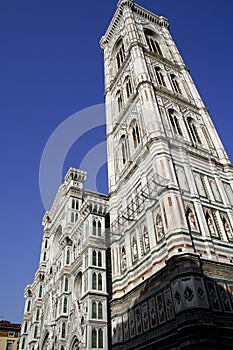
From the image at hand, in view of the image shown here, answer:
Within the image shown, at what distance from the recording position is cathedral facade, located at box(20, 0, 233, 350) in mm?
14164

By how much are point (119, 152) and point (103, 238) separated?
720cm

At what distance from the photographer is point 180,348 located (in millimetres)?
12250

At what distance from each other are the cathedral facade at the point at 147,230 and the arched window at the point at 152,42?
23cm

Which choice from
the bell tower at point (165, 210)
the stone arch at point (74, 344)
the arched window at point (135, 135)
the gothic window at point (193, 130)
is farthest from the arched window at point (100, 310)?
the gothic window at point (193, 130)

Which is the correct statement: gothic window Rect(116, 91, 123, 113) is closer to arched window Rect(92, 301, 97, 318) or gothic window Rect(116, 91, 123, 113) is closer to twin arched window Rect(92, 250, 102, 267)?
twin arched window Rect(92, 250, 102, 267)

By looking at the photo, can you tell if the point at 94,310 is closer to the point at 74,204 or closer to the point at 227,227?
the point at 227,227

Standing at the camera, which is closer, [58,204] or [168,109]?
[168,109]

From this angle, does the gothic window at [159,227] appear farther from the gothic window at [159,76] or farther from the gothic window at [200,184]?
the gothic window at [159,76]

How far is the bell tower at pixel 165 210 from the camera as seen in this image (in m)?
13.7

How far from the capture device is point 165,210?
16484mm

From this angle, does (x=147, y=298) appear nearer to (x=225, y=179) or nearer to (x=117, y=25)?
(x=225, y=179)

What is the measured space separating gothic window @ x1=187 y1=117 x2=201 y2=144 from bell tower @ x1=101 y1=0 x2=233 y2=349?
85 mm

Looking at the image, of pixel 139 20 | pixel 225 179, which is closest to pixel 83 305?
pixel 225 179

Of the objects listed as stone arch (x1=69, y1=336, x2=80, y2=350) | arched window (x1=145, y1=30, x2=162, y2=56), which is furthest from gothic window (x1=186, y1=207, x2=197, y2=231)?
arched window (x1=145, y1=30, x2=162, y2=56)
